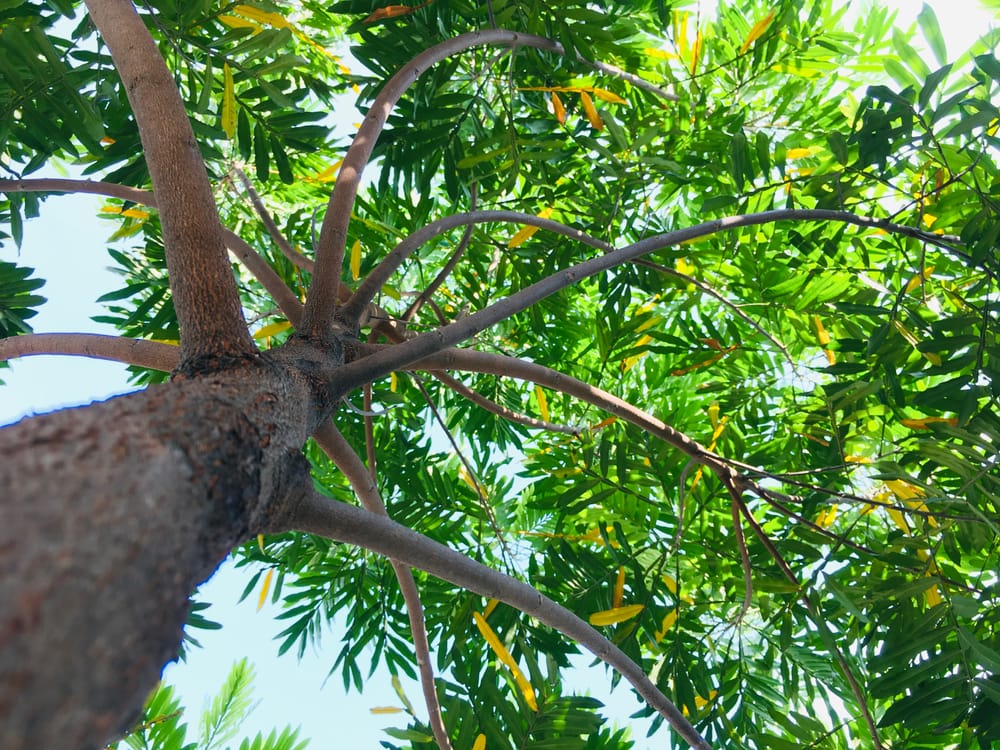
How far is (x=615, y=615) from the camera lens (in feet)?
5.26

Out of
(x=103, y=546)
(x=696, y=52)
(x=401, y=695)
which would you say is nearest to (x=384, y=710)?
(x=401, y=695)

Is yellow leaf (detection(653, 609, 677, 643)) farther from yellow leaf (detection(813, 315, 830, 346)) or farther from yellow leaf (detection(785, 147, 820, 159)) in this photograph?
yellow leaf (detection(785, 147, 820, 159))

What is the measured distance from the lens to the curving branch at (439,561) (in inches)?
33.7

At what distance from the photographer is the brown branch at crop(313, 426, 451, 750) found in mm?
1302

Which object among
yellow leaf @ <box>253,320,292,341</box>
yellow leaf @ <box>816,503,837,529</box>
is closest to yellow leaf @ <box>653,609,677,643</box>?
yellow leaf @ <box>816,503,837,529</box>

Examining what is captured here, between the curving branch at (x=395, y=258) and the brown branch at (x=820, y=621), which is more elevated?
the curving branch at (x=395, y=258)

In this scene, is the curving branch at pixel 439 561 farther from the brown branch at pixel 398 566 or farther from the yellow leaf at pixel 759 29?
the yellow leaf at pixel 759 29

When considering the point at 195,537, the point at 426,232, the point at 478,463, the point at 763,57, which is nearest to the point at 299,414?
the point at 195,537

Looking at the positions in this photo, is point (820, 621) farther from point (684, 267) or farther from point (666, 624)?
point (684, 267)

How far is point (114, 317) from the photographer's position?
7.31 feet

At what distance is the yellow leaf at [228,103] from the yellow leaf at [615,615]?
1.28 m

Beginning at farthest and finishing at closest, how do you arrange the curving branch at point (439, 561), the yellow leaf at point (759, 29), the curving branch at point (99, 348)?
1. the yellow leaf at point (759, 29)
2. the curving branch at point (99, 348)
3. the curving branch at point (439, 561)

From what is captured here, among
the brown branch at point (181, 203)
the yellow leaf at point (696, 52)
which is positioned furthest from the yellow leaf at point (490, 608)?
the yellow leaf at point (696, 52)

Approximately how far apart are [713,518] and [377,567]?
104 centimetres
